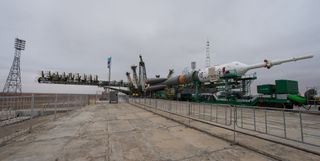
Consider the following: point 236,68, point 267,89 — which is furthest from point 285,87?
point 236,68

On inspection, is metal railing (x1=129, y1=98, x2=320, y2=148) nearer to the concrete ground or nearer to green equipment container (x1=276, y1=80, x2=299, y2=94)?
the concrete ground

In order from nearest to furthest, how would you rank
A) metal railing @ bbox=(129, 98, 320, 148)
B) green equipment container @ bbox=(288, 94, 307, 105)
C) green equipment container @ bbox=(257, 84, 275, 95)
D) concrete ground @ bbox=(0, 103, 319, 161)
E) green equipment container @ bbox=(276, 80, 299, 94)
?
concrete ground @ bbox=(0, 103, 319, 161)
metal railing @ bbox=(129, 98, 320, 148)
green equipment container @ bbox=(288, 94, 307, 105)
green equipment container @ bbox=(276, 80, 299, 94)
green equipment container @ bbox=(257, 84, 275, 95)

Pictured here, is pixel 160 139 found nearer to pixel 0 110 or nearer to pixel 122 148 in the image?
pixel 122 148

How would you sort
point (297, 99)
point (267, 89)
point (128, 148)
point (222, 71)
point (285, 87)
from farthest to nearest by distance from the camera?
point (222, 71)
point (267, 89)
point (285, 87)
point (297, 99)
point (128, 148)

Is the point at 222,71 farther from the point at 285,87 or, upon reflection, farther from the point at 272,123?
the point at 272,123

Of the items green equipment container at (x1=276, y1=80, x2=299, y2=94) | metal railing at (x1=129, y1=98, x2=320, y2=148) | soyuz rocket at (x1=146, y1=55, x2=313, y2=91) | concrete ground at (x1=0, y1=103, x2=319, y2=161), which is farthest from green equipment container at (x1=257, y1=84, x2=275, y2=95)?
concrete ground at (x1=0, y1=103, x2=319, y2=161)

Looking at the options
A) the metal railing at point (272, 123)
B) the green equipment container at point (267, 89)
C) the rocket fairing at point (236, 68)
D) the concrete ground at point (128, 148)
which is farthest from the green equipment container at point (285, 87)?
the concrete ground at point (128, 148)

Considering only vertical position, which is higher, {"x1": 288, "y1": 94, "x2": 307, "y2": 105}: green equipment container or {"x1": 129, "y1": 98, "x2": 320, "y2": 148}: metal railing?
{"x1": 288, "y1": 94, "x2": 307, "y2": 105}: green equipment container

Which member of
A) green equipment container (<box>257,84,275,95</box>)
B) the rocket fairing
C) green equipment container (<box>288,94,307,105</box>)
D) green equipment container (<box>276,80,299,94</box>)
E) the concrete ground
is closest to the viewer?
the concrete ground

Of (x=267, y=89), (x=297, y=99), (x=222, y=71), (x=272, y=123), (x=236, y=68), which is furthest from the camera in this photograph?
(x=222, y=71)

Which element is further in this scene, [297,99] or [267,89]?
[267,89]

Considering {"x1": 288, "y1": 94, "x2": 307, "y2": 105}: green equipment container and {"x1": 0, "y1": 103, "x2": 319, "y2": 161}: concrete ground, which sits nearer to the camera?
{"x1": 0, "y1": 103, "x2": 319, "y2": 161}: concrete ground

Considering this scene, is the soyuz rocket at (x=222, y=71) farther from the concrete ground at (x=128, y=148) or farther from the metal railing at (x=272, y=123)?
the concrete ground at (x=128, y=148)

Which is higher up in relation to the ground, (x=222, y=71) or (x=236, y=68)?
(x=236, y=68)
